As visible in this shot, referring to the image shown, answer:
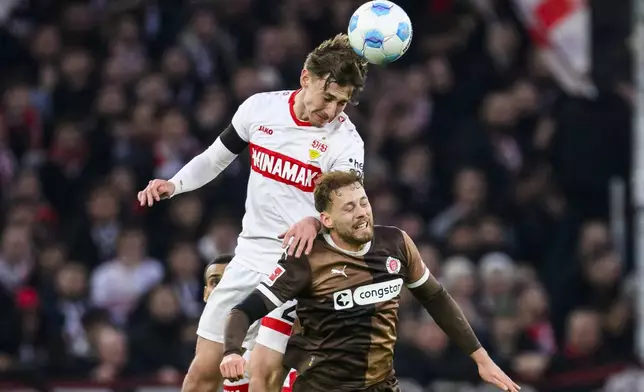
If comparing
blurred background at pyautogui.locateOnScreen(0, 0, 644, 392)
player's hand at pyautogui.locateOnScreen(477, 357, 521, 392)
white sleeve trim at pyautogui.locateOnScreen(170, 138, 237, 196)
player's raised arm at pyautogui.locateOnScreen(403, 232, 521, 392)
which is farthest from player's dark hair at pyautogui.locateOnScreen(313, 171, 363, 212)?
A: blurred background at pyautogui.locateOnScreen(0, 0, 644, 392)

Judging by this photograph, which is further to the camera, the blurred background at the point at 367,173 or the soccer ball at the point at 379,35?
the blurred background at the point at 367,173

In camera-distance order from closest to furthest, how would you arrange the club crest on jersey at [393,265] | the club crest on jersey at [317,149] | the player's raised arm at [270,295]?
the player's raised arm at [270,295]
the club crest on jersey at [393,265]
the club crest on jersey at [317,149]

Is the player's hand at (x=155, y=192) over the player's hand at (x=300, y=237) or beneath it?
over

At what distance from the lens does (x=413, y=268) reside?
7699 mm

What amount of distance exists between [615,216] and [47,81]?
559 cm

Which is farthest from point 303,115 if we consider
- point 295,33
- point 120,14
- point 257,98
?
point 120,14

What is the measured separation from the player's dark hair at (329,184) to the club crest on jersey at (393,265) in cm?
42

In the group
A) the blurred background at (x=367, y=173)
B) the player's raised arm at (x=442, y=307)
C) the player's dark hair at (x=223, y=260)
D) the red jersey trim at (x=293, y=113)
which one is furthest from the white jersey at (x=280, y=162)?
the blurred background at (x=367, y=173)

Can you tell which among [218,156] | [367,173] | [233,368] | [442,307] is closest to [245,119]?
[218,156]

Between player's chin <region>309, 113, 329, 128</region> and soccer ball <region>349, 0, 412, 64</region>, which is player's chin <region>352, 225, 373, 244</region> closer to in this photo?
player's chin <region>309, 113, 329, 128</region>

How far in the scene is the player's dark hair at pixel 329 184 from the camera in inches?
295

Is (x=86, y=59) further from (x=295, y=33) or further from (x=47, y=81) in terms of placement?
(x=295, y=33)

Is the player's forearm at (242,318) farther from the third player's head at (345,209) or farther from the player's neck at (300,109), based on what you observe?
the player's neck at (300,109)

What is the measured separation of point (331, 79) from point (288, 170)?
1.96 ft
